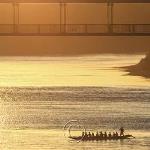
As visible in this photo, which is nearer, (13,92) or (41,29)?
(13,92)

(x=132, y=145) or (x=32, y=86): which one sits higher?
(x=32, y=86)

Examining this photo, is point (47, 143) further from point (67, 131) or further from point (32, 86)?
point (32, 86)

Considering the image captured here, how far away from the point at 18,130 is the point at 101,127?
4887mm

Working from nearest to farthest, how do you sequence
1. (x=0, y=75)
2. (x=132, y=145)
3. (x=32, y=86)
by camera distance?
(x=132, y=145)
(x=32, y=86)
(x=0, y=75)

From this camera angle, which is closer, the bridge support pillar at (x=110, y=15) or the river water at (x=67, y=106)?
the river water at (x=67, y=106)

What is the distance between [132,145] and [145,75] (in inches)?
1690

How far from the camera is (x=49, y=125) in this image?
262ft

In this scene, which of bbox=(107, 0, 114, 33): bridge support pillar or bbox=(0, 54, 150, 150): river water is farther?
bbox=(107, 0, 114, 33): bridge support pillar

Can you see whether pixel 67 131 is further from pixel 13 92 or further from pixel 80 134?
pixel 13 92

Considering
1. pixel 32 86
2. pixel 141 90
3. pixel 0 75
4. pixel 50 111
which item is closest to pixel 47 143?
pixel 50 111

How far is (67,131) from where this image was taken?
7631 cm

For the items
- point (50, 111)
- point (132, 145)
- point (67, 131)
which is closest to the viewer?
point (132, 145)

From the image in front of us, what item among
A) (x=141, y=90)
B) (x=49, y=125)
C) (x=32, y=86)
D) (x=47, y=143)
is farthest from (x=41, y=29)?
(x=47, y=143)

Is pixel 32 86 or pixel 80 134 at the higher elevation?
pixel 32 86
